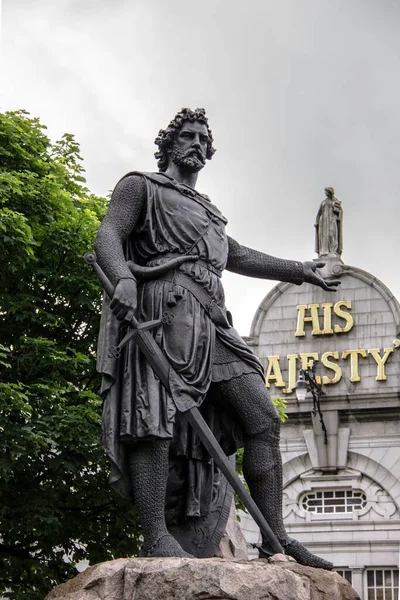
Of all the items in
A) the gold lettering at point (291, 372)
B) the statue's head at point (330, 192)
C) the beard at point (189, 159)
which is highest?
the statue's head at point (330, 192)

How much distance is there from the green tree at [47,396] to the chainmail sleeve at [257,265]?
833cm

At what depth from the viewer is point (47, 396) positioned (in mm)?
18344

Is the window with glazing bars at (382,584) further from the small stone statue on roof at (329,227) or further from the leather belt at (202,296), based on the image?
the leather belt at (202,296)

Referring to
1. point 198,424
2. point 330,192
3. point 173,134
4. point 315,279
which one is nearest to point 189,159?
point 173,134

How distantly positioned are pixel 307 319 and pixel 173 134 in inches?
1120

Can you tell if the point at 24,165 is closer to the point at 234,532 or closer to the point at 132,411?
the point at 234,532

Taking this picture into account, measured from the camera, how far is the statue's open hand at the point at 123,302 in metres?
7.94

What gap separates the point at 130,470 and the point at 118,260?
1436mm

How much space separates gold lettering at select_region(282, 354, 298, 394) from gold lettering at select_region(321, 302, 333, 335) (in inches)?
47.4

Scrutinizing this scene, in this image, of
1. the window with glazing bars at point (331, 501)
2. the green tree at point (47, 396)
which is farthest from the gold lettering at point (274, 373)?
the green tree at point (47, 396)

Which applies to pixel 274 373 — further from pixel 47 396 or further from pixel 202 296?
pixel 202 296

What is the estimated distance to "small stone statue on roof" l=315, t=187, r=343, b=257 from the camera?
38312mm

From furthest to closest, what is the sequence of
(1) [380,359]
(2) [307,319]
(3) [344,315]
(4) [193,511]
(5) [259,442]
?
(2) [307,319]
(3) [344,315]
(1) [380,359]
(5) [259,442]
(4) [193,511]

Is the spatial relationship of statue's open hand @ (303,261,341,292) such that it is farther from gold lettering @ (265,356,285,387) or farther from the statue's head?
the statue's head
